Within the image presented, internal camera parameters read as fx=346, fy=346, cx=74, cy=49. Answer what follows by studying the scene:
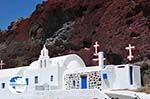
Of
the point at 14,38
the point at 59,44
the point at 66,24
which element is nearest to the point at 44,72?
the point at 59,44

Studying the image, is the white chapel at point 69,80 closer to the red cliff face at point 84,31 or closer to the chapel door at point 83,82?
the chapel door at point 83,82

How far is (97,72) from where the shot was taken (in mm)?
36062

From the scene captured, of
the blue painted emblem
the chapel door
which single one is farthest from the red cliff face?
the blue painted emblem

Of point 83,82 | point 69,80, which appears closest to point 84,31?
point 69,80

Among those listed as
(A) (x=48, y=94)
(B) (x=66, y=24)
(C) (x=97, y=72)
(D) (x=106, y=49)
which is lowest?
(A) (x=48, y=94)

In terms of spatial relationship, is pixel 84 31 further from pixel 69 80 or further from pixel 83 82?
pixel 83 82

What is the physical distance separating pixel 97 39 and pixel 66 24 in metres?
11.1

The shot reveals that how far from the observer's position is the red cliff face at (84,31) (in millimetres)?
46750

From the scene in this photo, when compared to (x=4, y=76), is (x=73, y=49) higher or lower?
higher

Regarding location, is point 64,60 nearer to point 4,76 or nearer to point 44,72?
point 44,72

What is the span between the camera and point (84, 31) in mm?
58062

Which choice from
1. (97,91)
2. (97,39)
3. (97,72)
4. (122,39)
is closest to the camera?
(97,91)

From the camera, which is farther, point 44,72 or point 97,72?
point 44,72

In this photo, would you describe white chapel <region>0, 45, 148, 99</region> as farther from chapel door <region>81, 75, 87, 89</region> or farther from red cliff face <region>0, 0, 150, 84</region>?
red cliff face <region>0, 0, 150, 84</region>
